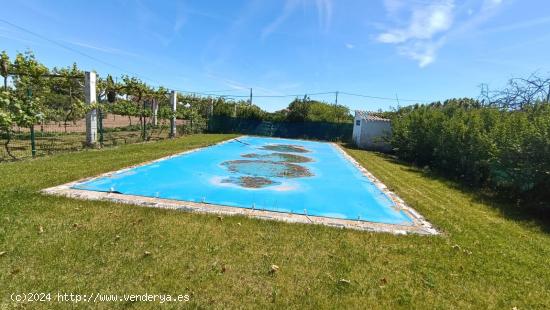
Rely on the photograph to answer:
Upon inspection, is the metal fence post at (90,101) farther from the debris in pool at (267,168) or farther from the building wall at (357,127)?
the building wall at (357,127)

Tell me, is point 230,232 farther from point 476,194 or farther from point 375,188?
point 476,194

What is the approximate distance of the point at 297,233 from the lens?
459cm

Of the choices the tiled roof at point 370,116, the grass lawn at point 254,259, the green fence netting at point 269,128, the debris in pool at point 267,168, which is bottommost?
the grass lawn at point 254,259

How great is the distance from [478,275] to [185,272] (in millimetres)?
3270

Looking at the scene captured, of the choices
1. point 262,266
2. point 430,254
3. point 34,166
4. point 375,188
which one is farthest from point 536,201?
point 34,166

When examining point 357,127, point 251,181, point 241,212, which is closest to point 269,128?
point 357,127

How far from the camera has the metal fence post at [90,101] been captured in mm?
12430

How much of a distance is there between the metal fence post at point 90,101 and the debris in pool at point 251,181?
7.28m

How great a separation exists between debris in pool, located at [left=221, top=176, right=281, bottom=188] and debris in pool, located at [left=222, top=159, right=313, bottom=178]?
608 mm

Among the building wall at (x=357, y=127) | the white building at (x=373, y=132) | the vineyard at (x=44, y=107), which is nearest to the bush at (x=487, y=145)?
the white building at (x=373, y=132)

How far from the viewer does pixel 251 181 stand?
28.0 ft

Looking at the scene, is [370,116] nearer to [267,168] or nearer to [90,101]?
[267,168]

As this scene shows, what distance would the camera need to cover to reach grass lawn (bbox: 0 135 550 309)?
3.01 meters

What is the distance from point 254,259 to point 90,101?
11.7m
